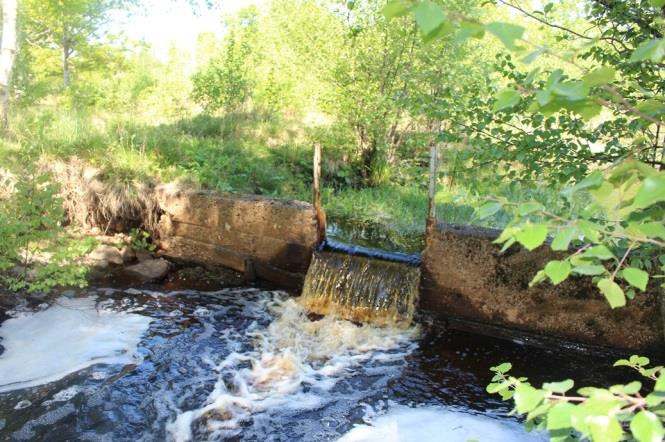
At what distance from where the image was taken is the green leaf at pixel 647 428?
694mm

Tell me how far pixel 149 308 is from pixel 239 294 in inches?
42.7

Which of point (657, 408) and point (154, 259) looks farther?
point (154, 259)

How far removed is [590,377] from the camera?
4.32 m

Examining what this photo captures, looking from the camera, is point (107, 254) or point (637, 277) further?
point (107, 254)

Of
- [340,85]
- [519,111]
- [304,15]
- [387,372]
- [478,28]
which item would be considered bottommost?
[387,372]

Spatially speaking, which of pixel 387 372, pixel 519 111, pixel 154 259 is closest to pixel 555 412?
pixel 519 111

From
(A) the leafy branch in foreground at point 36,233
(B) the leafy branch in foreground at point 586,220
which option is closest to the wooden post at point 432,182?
(A) the leafy branch in foreground at point 36,233

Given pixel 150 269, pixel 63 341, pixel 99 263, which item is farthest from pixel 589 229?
pixel 99 263

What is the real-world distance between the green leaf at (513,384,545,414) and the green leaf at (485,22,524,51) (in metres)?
0.64

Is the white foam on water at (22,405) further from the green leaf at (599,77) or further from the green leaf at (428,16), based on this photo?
the green leaf at (599,77)

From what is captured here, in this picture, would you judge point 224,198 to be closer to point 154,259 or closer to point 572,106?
point 154,259

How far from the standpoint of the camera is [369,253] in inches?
230

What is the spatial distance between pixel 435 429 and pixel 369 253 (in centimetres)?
259

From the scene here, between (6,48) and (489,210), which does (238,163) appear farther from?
(489,210)
